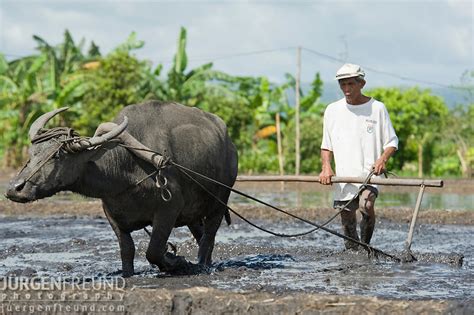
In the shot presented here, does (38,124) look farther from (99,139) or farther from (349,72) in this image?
(349,72)

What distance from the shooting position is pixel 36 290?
5.26 m

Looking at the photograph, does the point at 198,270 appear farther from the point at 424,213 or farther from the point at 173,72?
the point at 173,72

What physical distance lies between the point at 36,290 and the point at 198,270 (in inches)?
94.3

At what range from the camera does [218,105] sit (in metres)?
32.2

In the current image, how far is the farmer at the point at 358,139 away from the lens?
8273 millimetres

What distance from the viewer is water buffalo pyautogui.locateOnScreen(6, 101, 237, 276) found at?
636cm

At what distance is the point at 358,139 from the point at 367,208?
26.2 inches

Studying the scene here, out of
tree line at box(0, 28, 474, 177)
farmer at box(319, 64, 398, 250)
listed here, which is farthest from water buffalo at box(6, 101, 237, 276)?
tree line at box(0, 28, 474, 177)

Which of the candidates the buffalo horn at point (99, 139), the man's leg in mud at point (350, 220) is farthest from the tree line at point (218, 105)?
the buffalo horn at point (99, 139)

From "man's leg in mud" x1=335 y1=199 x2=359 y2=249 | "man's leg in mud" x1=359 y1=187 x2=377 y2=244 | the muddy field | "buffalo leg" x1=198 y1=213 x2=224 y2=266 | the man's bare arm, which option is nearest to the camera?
the muddy field

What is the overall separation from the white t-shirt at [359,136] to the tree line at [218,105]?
2058 cm

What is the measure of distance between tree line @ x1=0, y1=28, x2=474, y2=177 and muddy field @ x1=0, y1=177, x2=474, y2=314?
56.7ft

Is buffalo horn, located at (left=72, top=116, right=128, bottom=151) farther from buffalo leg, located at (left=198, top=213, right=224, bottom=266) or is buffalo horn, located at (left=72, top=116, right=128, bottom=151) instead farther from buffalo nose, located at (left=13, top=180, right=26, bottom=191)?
buffalo leg, located at (left=198, top=213, right=224, bottom=266)

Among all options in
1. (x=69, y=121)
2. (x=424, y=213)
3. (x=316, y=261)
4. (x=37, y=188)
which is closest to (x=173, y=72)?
(x=69, y=121)
